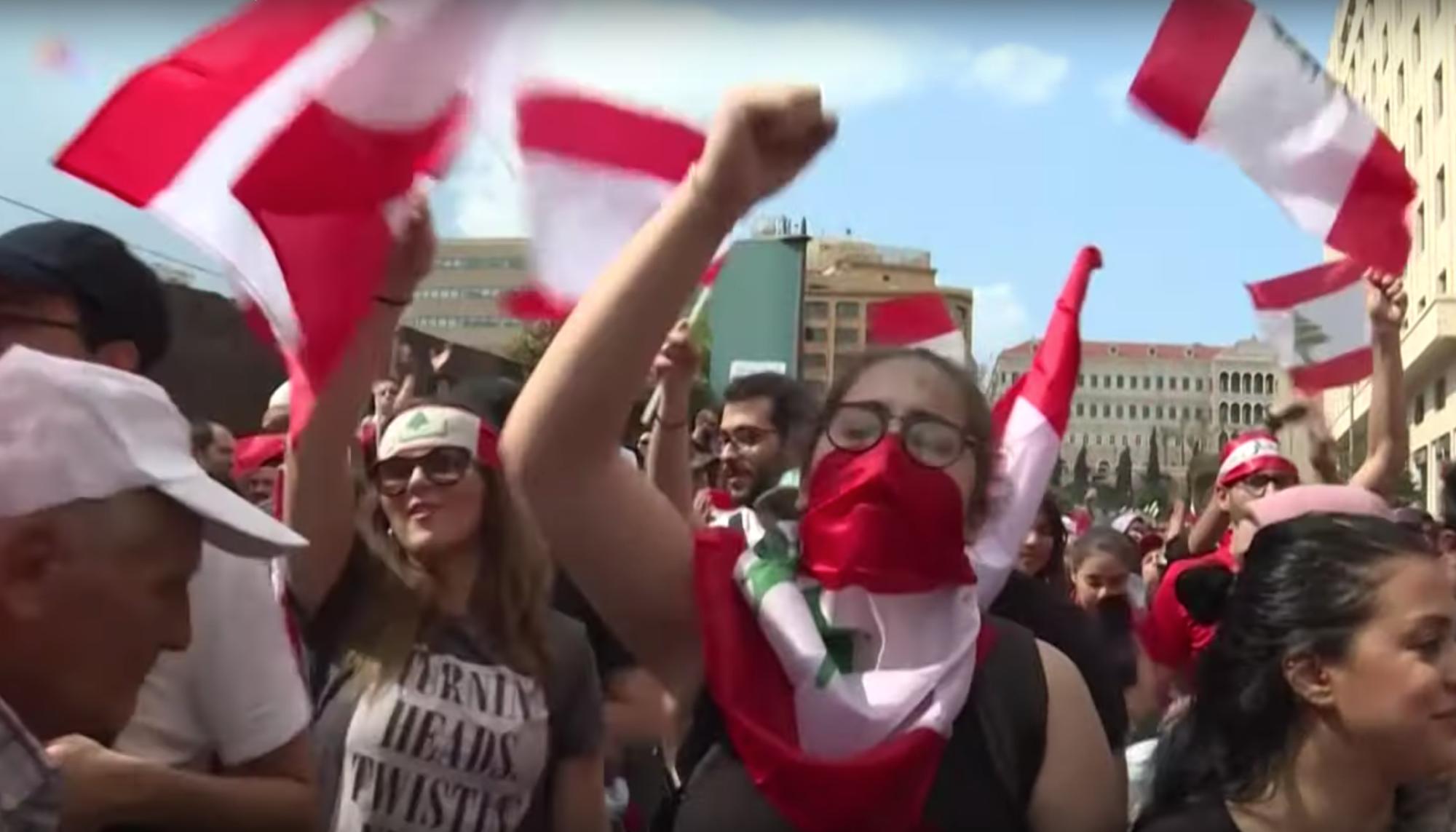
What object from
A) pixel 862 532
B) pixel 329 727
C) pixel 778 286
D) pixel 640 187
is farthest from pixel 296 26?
pixel 778 286

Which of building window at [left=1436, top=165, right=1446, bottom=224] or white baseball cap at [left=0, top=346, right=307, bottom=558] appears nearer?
white baseball cap at [left=0, top=346, right=307, bottom=558]

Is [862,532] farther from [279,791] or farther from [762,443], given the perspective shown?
[762,443]

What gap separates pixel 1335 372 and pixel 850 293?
7338mm

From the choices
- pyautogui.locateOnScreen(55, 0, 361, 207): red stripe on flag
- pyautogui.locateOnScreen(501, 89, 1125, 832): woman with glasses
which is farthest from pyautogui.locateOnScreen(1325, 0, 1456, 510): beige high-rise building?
pyautogui.locateOnScreen(501, 89, 1125, 832): woman with glasses

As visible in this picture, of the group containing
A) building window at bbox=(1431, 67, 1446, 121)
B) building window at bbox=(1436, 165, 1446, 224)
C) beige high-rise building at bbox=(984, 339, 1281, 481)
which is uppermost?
building window at bbox=(1431, 67, 1446, 121)

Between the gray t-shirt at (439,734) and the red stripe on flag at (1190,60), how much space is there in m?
1.83

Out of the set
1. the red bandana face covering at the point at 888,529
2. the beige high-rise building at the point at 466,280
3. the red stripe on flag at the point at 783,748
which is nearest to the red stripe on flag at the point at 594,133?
the beige high-rise building at the point at 466,280

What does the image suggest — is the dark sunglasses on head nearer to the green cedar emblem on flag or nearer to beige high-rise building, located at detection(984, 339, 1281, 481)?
the green cedar emblem on flag

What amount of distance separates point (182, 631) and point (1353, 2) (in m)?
43.0

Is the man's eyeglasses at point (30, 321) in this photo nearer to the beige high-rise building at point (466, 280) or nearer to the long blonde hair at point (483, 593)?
the beige high-rise building at point (466, 280)

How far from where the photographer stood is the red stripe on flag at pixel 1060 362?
3479 mm

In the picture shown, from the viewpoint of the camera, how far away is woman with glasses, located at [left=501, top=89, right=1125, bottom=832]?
2070 millimetres

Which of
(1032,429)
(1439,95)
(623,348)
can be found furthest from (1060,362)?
(1439,95)

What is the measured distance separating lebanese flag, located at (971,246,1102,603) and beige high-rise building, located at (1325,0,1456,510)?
96.6ft
